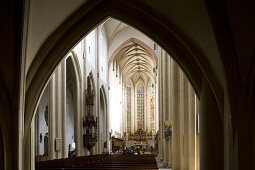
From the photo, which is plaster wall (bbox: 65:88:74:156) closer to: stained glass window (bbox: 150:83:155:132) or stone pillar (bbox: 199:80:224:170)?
stone pillar (bbox: 199:80:224:170)

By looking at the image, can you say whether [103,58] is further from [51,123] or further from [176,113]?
[176,113]

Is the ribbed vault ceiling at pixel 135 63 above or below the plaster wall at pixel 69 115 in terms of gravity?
above

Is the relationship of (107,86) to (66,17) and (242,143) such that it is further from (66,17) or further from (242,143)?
(242,143)

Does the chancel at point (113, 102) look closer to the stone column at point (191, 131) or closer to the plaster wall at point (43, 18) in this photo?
the stone column at point (191, 131)

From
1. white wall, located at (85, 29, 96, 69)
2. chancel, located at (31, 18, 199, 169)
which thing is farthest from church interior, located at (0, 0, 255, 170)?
white wall, located at (85, 29, 96, 69)

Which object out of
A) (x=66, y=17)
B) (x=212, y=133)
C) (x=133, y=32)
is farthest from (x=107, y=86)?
(x=212, y=133)

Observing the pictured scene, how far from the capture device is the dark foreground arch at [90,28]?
29.1 ft

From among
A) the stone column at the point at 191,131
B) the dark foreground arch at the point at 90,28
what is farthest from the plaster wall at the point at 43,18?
the stone column at the point at 191,131

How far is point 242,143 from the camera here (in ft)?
20.1

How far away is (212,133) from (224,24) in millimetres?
2872

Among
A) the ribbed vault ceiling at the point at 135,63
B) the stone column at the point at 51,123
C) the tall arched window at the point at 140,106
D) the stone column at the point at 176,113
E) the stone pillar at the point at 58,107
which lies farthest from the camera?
the tall arched window at the point at 140,106

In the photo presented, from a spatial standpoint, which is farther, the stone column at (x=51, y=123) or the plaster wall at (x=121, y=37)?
the plaster wall at (x=121, y=37)

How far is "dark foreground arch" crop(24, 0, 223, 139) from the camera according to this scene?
887 centimetres

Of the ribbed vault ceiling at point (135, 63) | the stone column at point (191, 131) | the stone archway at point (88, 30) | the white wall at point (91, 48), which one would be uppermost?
the ribbed vault ceiling at point (135, 63)
